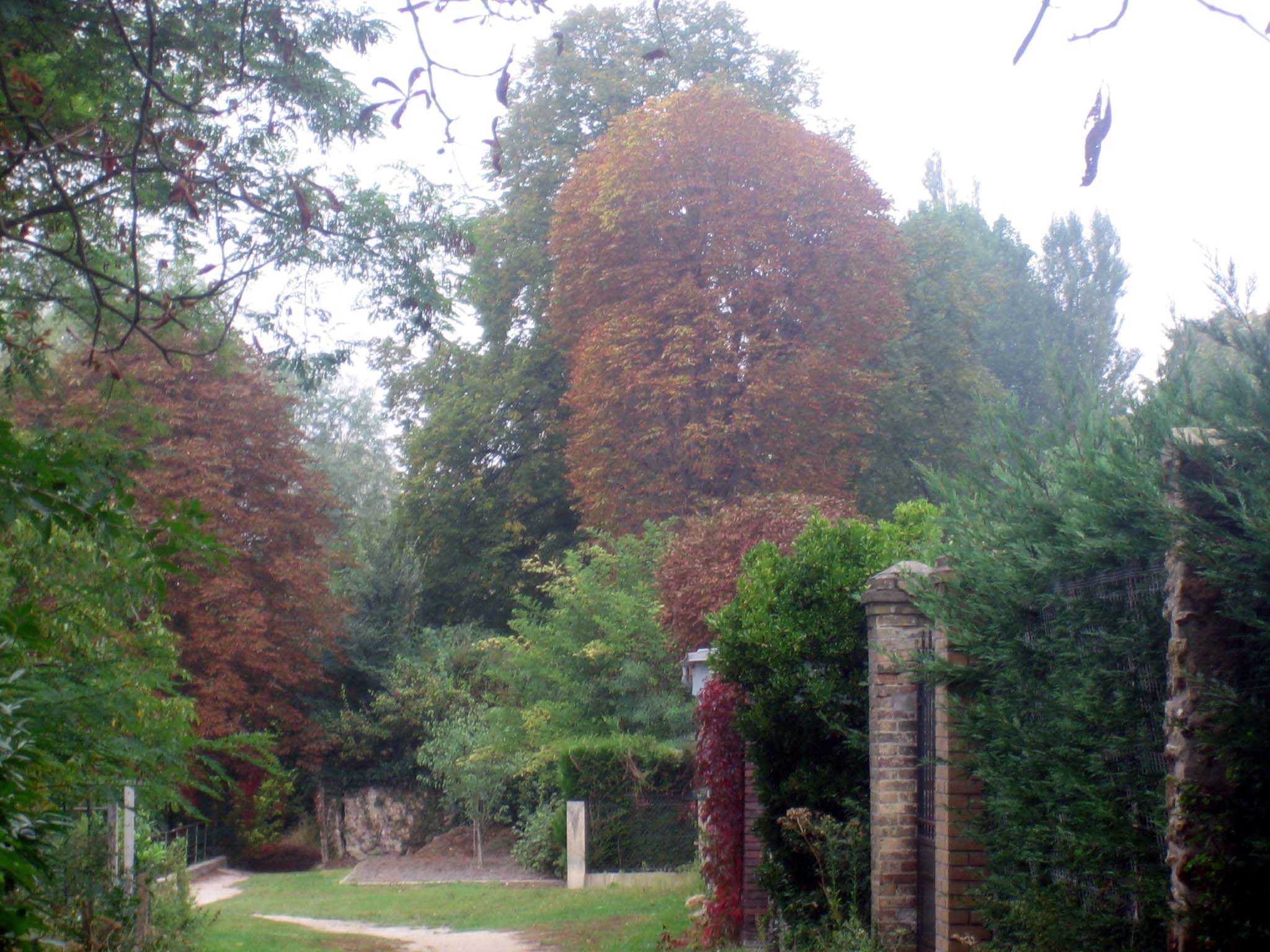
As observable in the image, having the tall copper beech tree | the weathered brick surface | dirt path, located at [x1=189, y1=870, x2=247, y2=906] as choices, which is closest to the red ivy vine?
the weathered brick surface

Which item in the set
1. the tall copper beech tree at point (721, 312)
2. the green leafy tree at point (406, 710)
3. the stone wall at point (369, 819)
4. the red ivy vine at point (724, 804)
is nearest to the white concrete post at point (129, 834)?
the red ivy vine at point (724, 804)

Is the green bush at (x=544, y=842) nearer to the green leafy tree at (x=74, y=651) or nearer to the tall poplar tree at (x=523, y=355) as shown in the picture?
the tall poplar tree at (x=523, y=355)

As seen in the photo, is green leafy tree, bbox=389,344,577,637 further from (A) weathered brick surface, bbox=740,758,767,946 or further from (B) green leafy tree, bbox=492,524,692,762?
(A) weathered brick surface, bbox=740,758,767,946

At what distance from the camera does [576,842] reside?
18328 millimetres

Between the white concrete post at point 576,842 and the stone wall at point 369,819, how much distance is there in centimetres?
916

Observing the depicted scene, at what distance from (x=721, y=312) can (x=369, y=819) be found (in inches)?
532

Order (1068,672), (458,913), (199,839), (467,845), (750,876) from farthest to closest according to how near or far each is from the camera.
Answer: (199,839), (467,845), (458,913), (750,876), (1068,672)

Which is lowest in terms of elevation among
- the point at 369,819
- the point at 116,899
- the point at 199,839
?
the point at 199,839

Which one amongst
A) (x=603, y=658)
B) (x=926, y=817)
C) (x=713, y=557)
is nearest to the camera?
(x=926, y=817)

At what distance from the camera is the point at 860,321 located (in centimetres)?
2327

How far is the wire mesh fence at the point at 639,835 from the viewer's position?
18.2 m

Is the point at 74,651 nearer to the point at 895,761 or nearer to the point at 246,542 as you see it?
the point at 895,761

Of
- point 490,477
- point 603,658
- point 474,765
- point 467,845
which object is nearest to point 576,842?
point 603,658

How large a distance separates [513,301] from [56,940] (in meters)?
20.2
